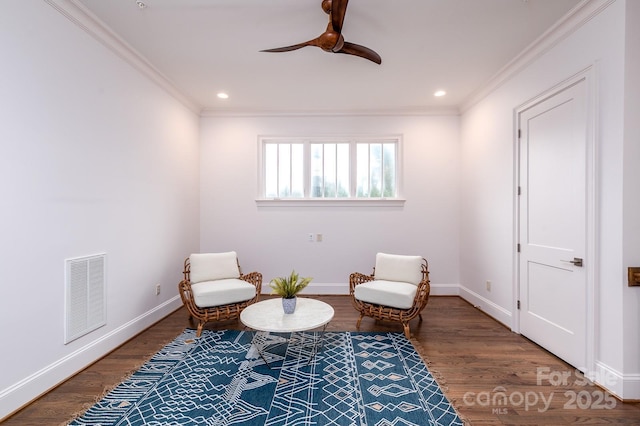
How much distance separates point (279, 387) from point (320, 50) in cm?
307

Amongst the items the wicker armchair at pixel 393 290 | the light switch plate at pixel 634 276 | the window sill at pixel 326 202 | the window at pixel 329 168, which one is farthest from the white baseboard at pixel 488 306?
the window at pixel 329 168

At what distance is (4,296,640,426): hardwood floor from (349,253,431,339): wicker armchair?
0.23m

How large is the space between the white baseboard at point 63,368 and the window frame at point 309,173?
7.72 feet

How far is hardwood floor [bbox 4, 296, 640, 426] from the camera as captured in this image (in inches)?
74.3

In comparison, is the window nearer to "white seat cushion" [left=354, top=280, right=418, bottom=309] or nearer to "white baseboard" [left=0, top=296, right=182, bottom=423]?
"white seat cushion" [left=354, top=280, right=418, bottom=309]

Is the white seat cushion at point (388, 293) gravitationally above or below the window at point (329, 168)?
below

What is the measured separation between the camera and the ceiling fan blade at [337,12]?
1966 millimetres

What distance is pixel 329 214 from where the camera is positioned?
4.63 metres

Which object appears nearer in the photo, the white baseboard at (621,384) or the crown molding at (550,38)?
the white baseboard at (621,384)

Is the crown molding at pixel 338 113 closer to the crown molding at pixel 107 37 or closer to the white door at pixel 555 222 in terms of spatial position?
the crown molding at pixel 107 37

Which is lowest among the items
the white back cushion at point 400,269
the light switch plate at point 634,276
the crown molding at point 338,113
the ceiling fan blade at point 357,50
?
the white back cushion at point 400,269

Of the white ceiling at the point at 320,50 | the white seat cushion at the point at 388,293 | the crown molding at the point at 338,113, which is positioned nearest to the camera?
the white ceiling at the point at 320,50

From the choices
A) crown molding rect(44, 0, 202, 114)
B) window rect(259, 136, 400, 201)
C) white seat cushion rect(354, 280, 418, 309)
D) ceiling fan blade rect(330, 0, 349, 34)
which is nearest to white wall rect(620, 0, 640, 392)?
white seat cushion rect(354, 280, 418, 309)

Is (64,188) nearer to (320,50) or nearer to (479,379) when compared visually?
(320,50)
